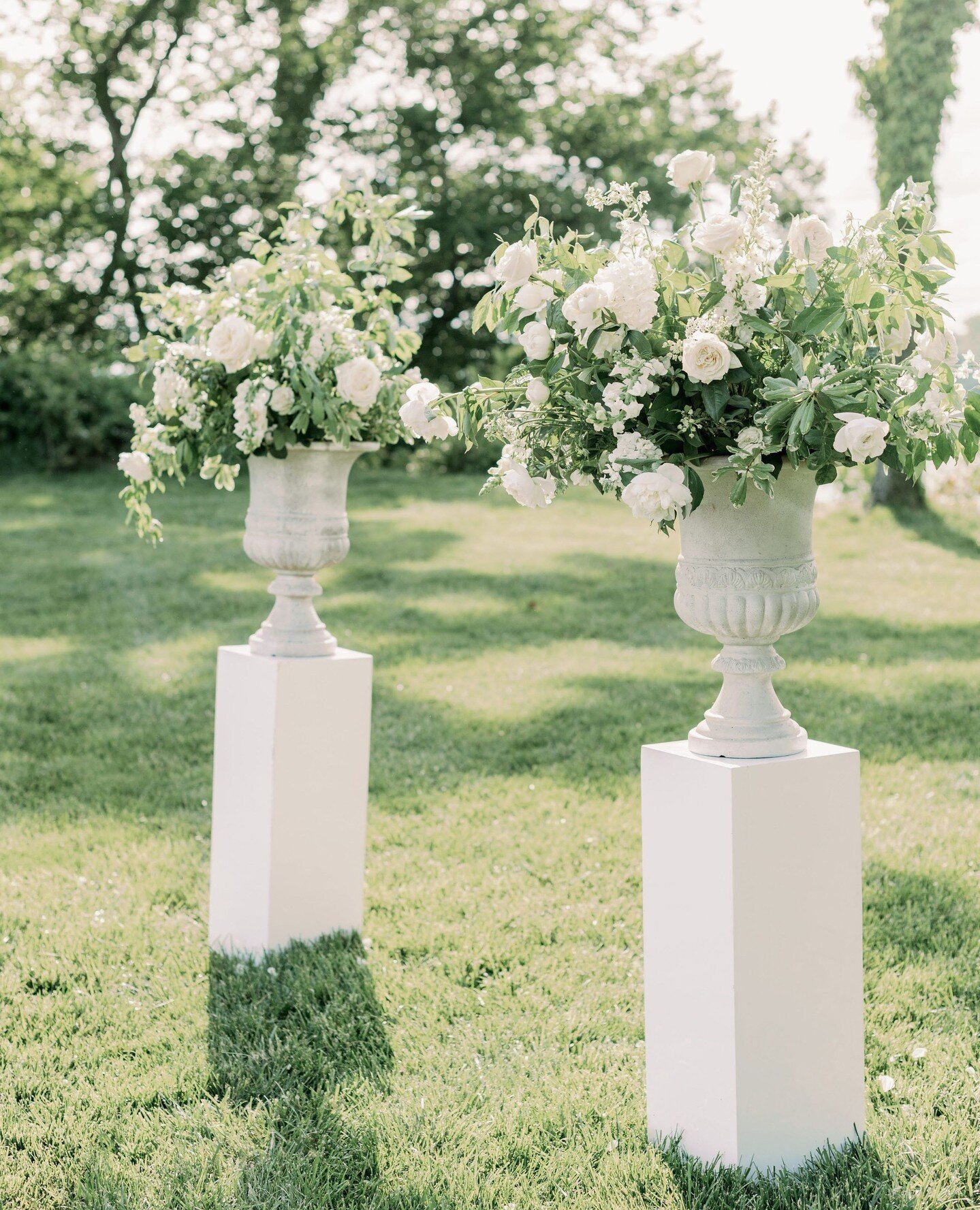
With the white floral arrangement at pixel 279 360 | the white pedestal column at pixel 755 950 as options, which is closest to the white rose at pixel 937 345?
the white pedestal column at pixel 755 950

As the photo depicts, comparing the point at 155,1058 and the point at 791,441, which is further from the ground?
the point at 791,441

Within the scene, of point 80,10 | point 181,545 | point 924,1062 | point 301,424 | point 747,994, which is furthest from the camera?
point 80,10

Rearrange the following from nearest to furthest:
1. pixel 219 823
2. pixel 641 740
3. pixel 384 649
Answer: pixel 219 823
pixel 641 740
pixel 384 649

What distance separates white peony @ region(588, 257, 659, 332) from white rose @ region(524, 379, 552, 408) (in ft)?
0.66

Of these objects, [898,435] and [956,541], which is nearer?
[898,435]

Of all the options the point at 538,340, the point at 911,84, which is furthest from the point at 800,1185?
the point at 911,84

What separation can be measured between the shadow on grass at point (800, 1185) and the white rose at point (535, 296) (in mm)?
1734

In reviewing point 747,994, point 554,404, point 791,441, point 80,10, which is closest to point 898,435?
point 791,441

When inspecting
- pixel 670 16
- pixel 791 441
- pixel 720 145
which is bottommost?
pixel 791 441

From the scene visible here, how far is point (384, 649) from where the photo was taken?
23.0ft

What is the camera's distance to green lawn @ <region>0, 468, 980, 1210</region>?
2494 mm

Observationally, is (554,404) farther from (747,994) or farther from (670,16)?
(670,16)

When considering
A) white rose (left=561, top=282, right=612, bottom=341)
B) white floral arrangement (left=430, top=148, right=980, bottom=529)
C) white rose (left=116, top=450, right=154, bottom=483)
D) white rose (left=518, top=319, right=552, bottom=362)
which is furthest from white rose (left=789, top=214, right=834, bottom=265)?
white rose (left=116, top=450, right=154, bottom=483)

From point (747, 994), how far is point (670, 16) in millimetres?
22512
